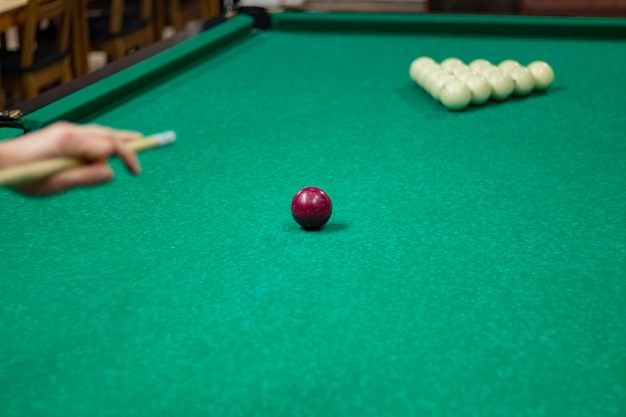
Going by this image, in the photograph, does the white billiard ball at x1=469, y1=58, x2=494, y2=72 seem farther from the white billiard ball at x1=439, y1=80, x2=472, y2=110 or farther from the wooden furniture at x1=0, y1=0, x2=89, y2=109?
the wooden furniture at x1=0, y1=0, x2=89, y2=109

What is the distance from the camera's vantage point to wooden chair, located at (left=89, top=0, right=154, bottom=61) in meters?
5.16

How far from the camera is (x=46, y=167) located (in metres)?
1.09

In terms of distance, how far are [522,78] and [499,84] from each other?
0.34ft

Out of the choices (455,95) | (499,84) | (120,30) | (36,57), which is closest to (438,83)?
(455,95)

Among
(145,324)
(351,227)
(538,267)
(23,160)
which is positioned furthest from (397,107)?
(23,160)

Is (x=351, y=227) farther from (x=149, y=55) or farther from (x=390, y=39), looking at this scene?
(x=390, y=39)

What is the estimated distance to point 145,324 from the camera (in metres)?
1.50

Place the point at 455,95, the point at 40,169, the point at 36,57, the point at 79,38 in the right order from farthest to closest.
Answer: the point at 79,38
the point at 36,57
the point at 455,95
the point at 40,169

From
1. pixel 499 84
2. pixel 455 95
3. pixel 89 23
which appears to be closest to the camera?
pixel 455 95

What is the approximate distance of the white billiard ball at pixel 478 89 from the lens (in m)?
2.79

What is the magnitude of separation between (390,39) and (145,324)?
2.50m

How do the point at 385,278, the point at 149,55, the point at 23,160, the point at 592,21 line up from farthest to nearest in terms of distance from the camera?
the point at 592,21 → the point at 149,55 → the point at 385,278 → the point at 23,160

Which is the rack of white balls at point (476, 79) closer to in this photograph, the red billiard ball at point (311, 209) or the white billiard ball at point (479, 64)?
the white billiard ball at point (479, 64)

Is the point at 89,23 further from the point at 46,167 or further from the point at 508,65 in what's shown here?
the point at 46,167
